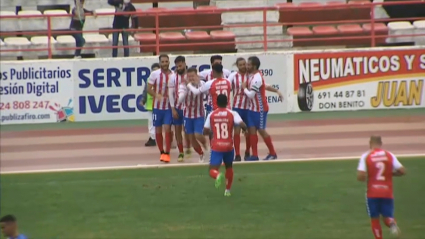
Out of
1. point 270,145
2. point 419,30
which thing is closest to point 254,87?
point 270,145

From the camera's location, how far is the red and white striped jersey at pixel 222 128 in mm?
14625

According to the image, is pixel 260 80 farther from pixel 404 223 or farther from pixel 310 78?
pixel 310 78

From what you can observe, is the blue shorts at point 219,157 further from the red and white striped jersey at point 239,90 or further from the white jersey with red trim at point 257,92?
the red and white striped jersey at point 239,90

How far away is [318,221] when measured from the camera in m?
13.5

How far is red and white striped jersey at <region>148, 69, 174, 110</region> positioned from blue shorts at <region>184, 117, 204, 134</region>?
608mm

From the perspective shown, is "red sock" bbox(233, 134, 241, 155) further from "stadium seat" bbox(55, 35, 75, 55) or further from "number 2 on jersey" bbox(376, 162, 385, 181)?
"stadium seat" bbox(55, 35, 75, 55)

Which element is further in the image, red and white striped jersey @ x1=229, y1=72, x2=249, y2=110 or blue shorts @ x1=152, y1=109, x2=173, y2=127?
blue shorts @ x1=152, y1=109, x2=173, y2=127

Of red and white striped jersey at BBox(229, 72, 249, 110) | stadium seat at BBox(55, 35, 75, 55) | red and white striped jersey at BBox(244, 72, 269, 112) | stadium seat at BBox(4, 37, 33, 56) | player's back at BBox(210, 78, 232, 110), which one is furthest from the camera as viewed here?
stadium seat at BBox(55, 35, 75, 55)

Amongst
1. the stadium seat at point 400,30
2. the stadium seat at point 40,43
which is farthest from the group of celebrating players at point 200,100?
the stadium seat at point 400,30

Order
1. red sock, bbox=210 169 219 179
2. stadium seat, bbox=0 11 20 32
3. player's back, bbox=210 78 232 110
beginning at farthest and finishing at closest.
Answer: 1. stadium seat, bbox=0 11 20 32
2. player's back, bbox=210 78 232 110
3. red sock, bbox=210 169 219 179

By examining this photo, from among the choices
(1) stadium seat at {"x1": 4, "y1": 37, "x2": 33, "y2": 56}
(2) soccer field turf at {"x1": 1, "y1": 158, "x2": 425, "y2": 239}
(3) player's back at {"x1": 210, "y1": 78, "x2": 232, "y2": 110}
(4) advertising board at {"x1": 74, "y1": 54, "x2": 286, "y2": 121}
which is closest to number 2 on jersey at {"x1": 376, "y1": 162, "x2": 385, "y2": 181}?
(2) soccer field turf at {"x1": 1, "y1": 158, "x2": 425, "y2": 239}

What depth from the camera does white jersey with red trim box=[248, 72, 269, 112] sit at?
17.7 m

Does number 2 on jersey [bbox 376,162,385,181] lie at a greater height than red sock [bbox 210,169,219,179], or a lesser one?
greater

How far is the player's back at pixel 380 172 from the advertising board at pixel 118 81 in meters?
13.2
